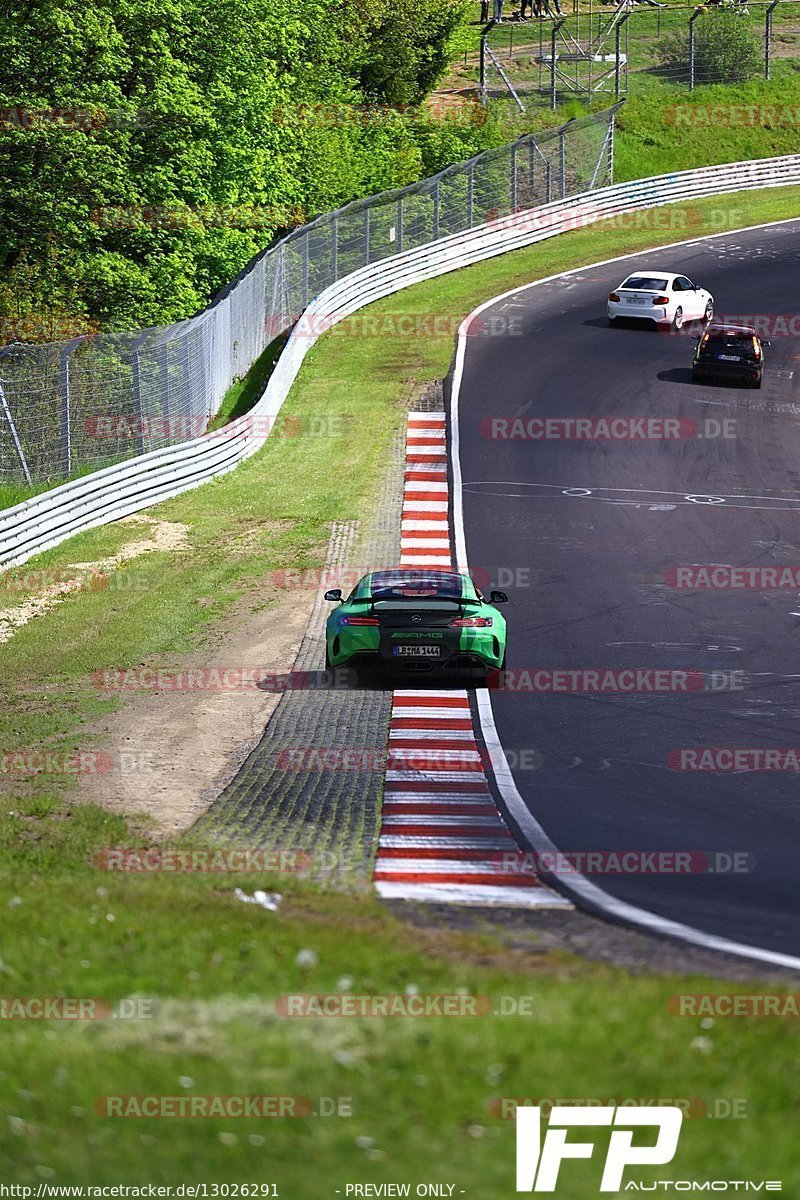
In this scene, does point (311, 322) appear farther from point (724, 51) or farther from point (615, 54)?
point (724, 51)

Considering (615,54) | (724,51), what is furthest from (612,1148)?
(724,51)

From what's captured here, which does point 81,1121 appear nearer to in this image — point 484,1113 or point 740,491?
point 484,1113

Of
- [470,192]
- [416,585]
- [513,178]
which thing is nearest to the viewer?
[416,585]

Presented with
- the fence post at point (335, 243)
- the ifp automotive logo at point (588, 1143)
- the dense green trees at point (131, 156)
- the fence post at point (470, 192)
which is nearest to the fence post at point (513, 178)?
the fence post at point (470, 192)

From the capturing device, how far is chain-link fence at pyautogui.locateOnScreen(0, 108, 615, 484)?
25188mm

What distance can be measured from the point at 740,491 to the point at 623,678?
12744mm

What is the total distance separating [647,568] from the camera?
23516mm

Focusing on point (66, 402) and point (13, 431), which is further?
point (66, 402)

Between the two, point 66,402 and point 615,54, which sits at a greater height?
point 615,54

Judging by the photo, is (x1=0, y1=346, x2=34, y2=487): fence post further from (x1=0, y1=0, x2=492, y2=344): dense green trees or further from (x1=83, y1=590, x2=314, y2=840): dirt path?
(x1=0, y1=0, x2=492, y2=344): dense green trees

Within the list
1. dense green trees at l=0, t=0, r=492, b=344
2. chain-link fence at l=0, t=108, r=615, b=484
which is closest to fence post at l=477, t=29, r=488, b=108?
chain-link fence at l=0, t=108, r=615, b=484

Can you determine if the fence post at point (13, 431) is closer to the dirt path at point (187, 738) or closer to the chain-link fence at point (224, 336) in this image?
the chain-link fence at point (224, 336)

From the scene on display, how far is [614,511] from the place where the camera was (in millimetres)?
27469

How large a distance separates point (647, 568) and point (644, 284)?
66.5ft
